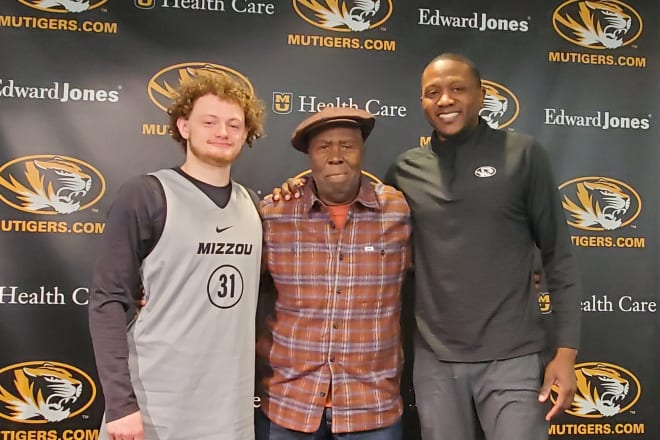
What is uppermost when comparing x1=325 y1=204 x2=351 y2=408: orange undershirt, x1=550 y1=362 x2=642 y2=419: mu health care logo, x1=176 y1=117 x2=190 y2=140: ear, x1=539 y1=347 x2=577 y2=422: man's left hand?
x1=176 y1=117 x2=190 y2=140: ear

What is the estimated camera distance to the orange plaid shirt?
5.68 ft

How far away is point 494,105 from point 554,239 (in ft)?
3.01

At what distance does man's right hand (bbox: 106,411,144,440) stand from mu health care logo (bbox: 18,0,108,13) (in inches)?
64.6

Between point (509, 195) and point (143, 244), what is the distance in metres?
1.07

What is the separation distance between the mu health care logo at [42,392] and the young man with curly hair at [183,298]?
80cm

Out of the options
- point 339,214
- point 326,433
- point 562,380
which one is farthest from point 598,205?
point 326,433

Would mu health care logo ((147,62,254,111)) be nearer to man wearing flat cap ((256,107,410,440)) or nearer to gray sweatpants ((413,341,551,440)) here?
man wearing flat cap ((256,107,410,440))

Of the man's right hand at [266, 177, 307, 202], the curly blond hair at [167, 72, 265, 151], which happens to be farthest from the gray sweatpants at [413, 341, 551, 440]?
the curly blond hair at [167, 72, 265, 151]

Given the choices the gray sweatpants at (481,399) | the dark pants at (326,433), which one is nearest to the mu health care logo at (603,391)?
the gray sweatpants at (481,399)

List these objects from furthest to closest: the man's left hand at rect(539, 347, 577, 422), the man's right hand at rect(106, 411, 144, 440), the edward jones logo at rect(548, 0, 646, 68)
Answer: the edward jones logo at rect(548, 0, 646, 68)
the man's left hand at rect(539, 347, 577, 422)
the man's right hand at rect(106, 411, 144, 440)

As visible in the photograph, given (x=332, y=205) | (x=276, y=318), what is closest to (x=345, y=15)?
(x=332, y=205)

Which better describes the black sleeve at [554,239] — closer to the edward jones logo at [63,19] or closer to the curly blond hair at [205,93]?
the curly blond hair at [205,93]

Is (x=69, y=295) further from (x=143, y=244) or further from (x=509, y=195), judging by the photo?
(x=509, y=195)

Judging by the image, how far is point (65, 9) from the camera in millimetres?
2330
